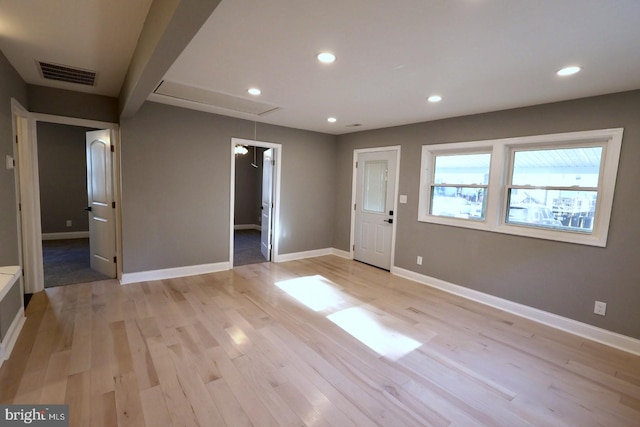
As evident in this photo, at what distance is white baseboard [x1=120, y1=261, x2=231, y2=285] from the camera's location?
401 cm

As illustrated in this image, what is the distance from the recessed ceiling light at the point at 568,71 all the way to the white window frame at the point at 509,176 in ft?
3.09

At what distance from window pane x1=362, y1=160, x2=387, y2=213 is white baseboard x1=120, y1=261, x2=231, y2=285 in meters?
2.74

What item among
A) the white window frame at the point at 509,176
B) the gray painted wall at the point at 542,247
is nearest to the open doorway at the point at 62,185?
the gray painted wall at the point at 542,247

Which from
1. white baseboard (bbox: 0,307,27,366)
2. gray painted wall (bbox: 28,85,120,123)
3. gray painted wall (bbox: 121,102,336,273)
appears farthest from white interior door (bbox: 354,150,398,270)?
white baseboard (bbox: 0,307,27,366)

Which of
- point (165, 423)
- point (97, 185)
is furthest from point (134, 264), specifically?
point (165, 423)

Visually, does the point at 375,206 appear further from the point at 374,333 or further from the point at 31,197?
the point at 31,197

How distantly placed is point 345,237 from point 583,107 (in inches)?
157

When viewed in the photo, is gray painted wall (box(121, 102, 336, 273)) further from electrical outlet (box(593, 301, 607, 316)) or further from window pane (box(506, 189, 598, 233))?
electrical outlet (box(593, 301, 607, 316))

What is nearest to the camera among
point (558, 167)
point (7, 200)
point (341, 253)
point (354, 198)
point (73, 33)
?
point (73, 33)

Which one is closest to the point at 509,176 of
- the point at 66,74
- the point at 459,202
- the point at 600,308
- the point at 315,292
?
the point at 459,202

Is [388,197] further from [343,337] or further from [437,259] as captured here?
[343,337]

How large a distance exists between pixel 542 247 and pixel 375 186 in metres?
2.69

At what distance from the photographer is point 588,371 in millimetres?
2469

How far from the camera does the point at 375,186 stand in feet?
17.6
